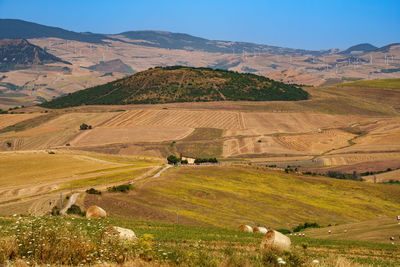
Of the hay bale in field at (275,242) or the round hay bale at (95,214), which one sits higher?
the hay bale in field at (275,242)

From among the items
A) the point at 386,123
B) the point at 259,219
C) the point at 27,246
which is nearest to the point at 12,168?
the point at 259,219

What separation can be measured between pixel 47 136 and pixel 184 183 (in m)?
103

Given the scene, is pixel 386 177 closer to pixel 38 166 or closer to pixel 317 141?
pixel 317 141

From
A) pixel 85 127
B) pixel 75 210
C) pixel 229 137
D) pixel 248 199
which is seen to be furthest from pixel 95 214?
pixel 85 127

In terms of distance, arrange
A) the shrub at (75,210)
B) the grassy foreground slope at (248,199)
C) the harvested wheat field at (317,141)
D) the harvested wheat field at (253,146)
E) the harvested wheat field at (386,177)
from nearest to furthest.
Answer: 1. the shrub at (75,210)
2. the grassy foreground slope at (248,199)
3. the harvested wheat field at (386,177)
4. the harvested wheat field at (253,146)
5. the harvested wheat field at (317,141)

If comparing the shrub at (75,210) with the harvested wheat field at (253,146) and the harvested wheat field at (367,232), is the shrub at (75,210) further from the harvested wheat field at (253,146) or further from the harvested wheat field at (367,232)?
the harvested wheat field at (253,146)

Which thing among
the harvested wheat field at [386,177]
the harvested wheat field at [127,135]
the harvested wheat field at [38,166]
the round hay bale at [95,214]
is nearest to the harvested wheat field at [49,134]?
the harvested wheat field at [127,135]

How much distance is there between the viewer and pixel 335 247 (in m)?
32.8

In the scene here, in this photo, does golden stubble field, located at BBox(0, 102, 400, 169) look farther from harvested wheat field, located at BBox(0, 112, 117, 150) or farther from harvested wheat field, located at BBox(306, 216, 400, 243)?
harvested wheat field, located at BBox(306, 216, 400, 243)

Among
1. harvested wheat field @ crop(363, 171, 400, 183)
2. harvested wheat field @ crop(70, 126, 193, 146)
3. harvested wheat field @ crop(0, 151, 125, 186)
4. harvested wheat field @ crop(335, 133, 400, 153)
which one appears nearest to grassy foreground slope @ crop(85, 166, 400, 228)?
harvested wheat field @ crop(363, 171, 400, 183)

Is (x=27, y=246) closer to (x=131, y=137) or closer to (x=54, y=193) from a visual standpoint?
(x=54, y=193)

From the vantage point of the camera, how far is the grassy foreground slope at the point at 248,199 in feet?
193

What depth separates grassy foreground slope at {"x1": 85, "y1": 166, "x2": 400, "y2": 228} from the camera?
2312 inches

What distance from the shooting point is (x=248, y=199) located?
240 feet
